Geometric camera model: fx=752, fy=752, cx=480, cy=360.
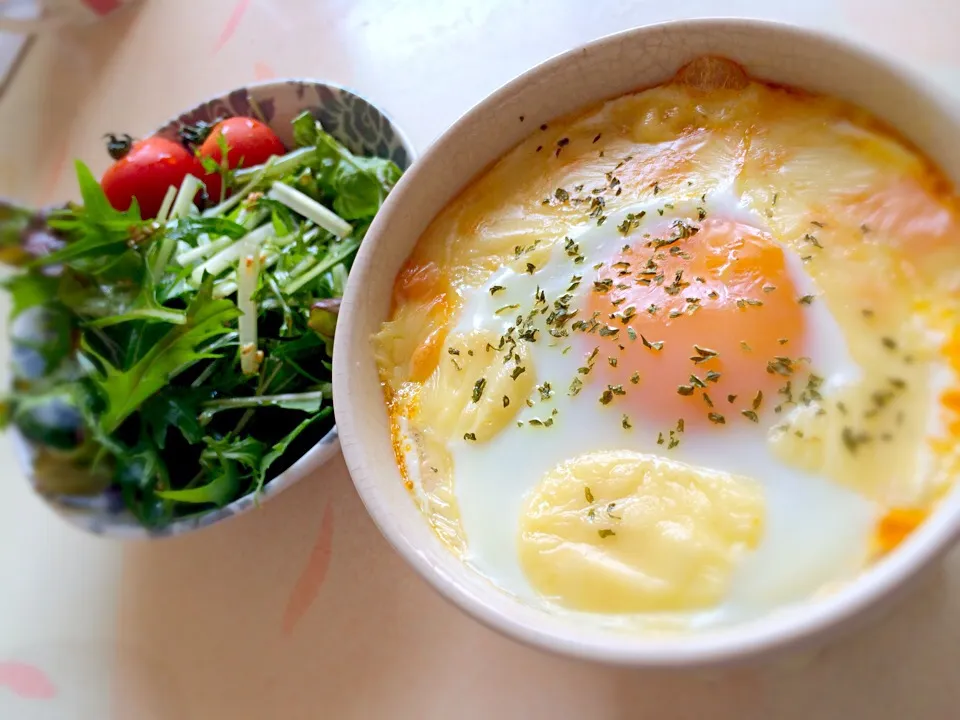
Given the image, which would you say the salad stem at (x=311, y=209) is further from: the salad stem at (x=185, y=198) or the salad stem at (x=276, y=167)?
the salad stem at (x=185, y=198)

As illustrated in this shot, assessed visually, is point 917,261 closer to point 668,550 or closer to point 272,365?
point 668,550

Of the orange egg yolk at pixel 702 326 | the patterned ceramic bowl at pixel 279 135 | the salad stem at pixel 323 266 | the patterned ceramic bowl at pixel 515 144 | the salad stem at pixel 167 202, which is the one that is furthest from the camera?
the salad stem at pixel 167 202

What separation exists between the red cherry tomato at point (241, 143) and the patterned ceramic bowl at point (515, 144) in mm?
704

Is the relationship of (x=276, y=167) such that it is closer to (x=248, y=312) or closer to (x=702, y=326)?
(x=248, y=312)

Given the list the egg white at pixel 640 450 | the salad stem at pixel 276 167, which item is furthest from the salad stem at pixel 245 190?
the egg white at pixel 640 450

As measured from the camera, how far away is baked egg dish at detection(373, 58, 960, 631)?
86cm

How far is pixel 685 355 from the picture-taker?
98 centimetres

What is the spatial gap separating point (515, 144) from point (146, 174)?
35.6 inches

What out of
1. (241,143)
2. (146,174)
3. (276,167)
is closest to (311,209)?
(276,167)

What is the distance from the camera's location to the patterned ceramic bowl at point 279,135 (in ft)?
3.90

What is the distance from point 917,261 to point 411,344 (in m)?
0.68

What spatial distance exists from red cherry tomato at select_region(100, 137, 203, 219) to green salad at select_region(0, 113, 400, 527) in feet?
0.16

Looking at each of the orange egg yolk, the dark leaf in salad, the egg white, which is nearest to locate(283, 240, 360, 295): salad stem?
the dark leaf in salad

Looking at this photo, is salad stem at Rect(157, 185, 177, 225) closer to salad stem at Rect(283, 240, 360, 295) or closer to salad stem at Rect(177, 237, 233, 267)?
salad stem at Rect(177, 237, 233, 267)
